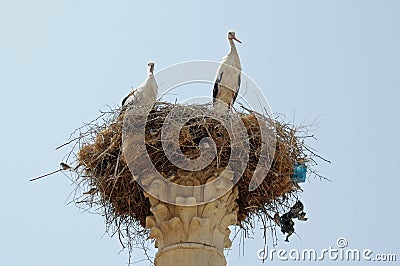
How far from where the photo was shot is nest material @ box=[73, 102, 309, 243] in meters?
9.28

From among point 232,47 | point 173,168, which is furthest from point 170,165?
point 232,47

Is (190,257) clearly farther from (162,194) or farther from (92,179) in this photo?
(92,179)

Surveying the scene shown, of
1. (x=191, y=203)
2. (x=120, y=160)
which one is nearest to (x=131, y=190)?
(x=120, y=160)

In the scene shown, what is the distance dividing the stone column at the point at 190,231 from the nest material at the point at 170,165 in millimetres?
352

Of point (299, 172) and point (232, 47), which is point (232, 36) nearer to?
point (232, 47)

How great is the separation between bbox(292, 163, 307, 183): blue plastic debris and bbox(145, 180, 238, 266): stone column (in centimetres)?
93

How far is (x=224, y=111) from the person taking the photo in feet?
31.4

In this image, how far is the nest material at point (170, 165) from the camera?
928 cm

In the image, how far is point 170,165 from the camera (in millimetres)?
9305

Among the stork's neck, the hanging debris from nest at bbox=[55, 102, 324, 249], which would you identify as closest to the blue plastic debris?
the hanging debris from nest at bbox=[55, 102, 324, 249]

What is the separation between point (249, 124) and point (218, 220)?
3.78 feet

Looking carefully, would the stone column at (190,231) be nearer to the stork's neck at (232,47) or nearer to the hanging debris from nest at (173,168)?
the hanging debris from nest at (173,168)

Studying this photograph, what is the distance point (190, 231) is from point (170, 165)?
2.74ft

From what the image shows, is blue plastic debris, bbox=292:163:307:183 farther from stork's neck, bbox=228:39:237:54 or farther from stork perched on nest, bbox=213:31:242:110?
stork's neck, bbox=228:39:237:54
